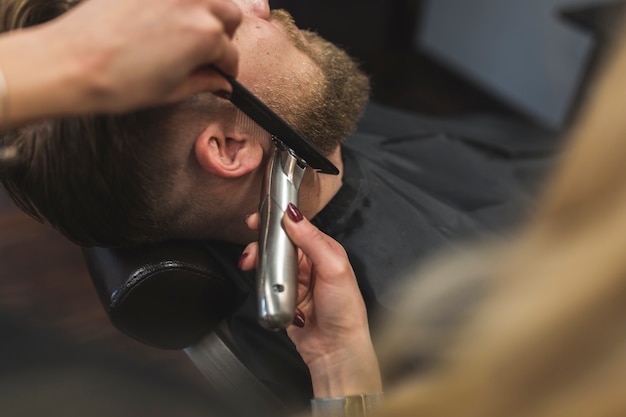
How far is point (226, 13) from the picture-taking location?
708 millimetres

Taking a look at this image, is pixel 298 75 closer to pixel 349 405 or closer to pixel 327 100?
pixel 327 100

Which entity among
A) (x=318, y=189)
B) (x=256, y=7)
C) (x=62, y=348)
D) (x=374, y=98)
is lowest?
(x=374, y=98)

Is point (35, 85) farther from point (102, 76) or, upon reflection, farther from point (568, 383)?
point (568, 383)

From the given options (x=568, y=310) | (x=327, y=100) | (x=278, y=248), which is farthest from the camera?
(x=327, y=100)

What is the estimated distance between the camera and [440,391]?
1.80ft

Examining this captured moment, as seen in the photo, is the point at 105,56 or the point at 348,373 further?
the point at 348,373

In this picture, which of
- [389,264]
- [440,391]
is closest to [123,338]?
[389,264]

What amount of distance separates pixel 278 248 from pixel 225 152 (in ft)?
0.75

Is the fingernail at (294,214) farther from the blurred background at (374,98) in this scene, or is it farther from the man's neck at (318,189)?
the blurred background at (374,98)

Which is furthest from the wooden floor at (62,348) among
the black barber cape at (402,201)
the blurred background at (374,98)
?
the black barber cape at (402,201)

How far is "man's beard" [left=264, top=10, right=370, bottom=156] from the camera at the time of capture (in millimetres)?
1038

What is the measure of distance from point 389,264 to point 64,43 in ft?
2.17

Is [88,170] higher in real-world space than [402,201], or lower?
higher

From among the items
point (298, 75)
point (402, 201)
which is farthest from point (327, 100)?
point (402, 201)
